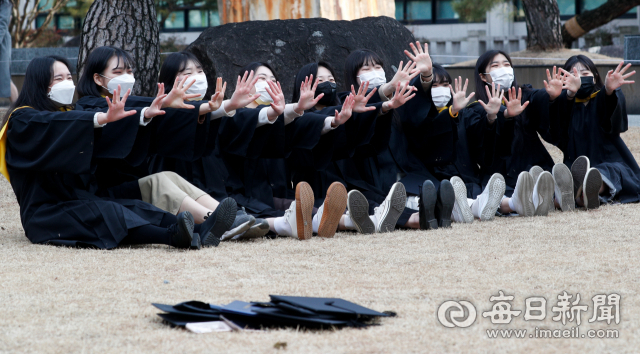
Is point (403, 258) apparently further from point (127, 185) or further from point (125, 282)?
point (127, 185)

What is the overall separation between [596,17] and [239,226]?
44.7 ft

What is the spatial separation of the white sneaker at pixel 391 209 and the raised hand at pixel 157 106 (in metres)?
1.39

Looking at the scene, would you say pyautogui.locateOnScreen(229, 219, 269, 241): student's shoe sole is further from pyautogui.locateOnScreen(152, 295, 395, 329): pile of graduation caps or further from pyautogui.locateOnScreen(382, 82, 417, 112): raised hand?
pyautogui.locateOnScreen(152, 295, 395, 329): pile of graduation caps

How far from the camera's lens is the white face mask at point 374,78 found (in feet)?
16.9

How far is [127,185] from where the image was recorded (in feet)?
14.5

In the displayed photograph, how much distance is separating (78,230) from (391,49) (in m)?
4.11

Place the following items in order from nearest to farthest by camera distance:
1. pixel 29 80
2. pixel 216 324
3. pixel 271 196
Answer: pixel 216 324, pixel 29 80, pixel 271 196

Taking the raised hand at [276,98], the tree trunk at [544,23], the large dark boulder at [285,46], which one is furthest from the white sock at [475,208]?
the tree trunk at [544,23]

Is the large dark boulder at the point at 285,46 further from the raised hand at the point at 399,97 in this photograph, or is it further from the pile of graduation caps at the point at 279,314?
the pile of graduation caps at the point at 279,314

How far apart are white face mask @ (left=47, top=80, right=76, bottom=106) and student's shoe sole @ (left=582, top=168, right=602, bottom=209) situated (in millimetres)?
3311

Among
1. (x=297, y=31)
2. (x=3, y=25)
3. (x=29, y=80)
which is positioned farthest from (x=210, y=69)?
(x=29, y=80)

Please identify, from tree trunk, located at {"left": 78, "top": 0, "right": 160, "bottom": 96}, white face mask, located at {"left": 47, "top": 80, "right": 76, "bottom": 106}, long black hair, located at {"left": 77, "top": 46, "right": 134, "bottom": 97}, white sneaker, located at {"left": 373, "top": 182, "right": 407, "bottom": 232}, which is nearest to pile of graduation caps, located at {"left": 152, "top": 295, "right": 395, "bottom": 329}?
white sneaker, located at {"left": 373, "top": 182, "right": 407, "bottom": 232}

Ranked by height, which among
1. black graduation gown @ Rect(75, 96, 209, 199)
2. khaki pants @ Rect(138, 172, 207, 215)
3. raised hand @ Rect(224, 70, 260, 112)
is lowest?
khaki pants @ Rect(138, 172, 207, 215)

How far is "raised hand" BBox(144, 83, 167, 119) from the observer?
151 inches
